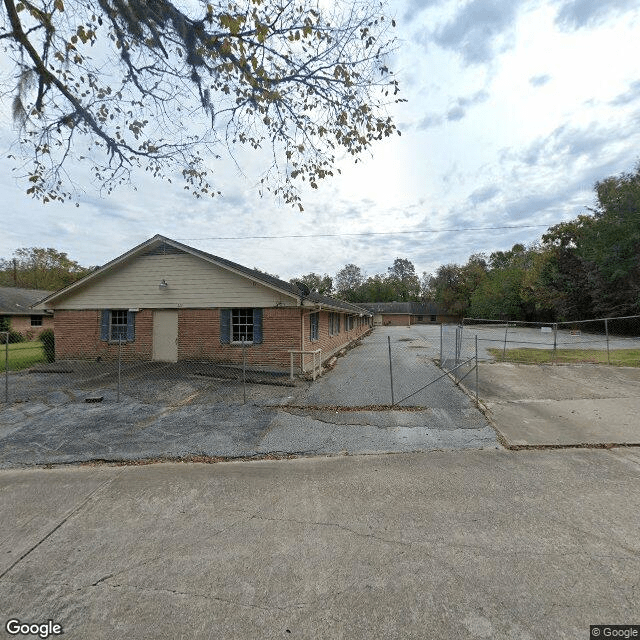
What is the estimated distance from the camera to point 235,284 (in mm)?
12023

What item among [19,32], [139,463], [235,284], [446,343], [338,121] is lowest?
[139,463]

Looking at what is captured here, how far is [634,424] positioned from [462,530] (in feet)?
17.3

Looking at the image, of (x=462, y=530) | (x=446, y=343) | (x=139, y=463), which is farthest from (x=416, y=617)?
(x=446, y=343)

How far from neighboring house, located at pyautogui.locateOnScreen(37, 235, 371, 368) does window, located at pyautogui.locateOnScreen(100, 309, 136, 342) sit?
3cm

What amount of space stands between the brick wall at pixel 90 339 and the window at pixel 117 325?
6.5 inches

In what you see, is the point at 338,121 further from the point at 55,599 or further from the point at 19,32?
the point at 55,599

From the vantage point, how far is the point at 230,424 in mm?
6691

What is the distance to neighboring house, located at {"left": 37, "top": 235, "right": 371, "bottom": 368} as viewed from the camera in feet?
38.3

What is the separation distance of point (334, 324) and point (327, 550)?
15.9 metres

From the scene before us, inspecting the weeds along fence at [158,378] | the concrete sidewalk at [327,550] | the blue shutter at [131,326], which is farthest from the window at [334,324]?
the concrete sidewalk at [327,550]

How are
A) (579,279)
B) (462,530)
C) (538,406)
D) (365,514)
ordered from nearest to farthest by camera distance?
(462,530) < (365,514) < (538,406) < (579,279)

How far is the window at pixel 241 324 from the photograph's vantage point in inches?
475

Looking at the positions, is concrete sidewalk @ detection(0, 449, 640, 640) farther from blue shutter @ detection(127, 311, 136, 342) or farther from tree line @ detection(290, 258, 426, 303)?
tree line @ detection(290, 258, 426, 303)

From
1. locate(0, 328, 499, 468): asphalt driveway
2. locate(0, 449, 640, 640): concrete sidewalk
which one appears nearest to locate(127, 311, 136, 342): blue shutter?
locate(0, 328, 499, 468): asphalt driveway
